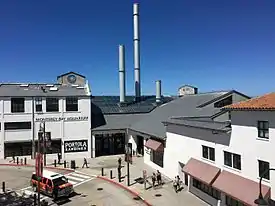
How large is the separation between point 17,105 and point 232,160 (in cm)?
3041

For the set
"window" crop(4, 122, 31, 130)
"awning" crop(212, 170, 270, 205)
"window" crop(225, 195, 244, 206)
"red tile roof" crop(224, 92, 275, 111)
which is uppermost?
"red tile roof" crop(224, 92, 275, 111)

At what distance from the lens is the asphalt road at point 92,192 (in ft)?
81.9

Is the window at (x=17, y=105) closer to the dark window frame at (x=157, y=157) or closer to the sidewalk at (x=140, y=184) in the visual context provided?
the sidewalk at (x=140, y=184)

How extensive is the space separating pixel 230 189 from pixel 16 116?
30843 mm

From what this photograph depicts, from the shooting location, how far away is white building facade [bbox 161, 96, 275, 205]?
18625 millimetres

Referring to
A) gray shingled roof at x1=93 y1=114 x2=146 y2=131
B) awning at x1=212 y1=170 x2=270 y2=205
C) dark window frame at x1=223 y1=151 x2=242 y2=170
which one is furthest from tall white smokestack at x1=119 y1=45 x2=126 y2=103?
awning at x1=212 y1=170 x2=270 y2=205

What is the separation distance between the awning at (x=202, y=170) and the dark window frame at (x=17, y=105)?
A: 2514 centimetres

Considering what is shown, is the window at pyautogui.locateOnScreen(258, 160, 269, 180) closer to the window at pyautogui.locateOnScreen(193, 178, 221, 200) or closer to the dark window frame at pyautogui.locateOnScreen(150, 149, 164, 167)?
the window at pyautogui.locateOnScreen(193, 178, 221, 200)

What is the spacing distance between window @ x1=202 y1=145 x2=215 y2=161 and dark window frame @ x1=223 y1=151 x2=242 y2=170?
5.27 ft

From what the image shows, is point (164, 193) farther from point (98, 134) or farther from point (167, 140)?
point (98, 134)

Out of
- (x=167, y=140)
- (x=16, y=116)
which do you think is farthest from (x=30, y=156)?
(x=167, y=140)

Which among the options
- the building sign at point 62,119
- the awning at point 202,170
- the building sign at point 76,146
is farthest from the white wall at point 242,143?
the building sign at point 62,119

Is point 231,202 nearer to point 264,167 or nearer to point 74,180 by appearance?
point 264,167

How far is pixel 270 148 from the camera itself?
18.2 m
